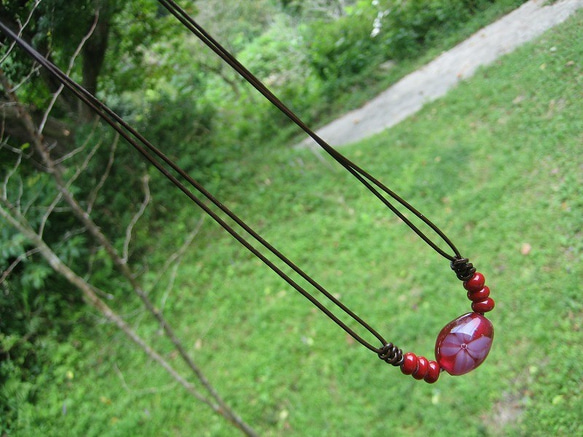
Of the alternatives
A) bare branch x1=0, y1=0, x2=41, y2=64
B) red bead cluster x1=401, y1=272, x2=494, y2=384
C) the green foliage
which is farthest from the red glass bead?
the green foliage

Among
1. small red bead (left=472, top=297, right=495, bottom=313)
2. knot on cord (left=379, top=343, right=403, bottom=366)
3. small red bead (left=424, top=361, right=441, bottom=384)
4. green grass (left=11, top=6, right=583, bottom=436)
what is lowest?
green grass (left=11, top=6, right=583, bottom=436)

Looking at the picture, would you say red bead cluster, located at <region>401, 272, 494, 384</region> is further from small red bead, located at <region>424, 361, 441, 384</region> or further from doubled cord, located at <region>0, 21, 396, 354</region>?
doubled cord, located at <region>0, 21, 396, 354</region>

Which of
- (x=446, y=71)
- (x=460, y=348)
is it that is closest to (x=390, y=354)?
(x=460, y=348)

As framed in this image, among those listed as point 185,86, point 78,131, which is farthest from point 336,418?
point 185,86

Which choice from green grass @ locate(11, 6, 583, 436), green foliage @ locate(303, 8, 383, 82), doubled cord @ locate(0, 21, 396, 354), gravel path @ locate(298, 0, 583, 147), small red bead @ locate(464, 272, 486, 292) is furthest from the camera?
green foliage @ locate(303, 8, 383, 82)

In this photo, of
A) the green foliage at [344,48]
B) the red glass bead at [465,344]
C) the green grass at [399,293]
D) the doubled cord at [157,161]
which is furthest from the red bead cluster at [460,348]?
the green foliage at [344,48]

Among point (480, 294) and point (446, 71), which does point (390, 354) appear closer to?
point (480, 294)
